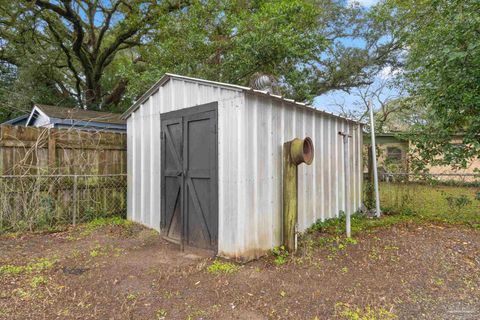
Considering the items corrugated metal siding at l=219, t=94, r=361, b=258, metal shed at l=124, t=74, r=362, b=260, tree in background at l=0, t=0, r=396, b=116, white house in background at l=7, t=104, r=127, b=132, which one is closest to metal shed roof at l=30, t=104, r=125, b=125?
white house in background at l=7, t=104, r=127, b=132

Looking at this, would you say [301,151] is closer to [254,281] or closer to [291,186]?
[291,186]

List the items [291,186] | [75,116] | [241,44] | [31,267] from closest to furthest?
1. [31,267]
2. [291,186]
3. [241,44]
4. [75,116]

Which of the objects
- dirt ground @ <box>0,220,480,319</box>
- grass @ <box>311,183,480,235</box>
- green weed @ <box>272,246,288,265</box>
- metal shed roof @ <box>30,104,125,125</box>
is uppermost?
metal shed roof @ <box>30,104,125,125</box>

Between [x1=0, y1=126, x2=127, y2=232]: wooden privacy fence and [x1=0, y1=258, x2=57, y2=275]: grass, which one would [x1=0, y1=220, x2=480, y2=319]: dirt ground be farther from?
[x1=0, y1=126, x2=127, y2=232]: wooden privacy fence

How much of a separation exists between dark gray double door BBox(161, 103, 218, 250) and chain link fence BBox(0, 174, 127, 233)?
203 cm

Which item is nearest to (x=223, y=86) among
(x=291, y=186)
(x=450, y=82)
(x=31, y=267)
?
(x=291, y=186)

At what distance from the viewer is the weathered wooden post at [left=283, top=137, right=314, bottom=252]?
13.9 ft

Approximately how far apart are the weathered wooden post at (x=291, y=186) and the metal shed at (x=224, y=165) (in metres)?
0.16

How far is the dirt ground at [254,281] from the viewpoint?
287 cm

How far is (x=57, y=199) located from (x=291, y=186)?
4.58 m

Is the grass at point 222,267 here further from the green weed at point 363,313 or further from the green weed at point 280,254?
the green weed at point 363,313

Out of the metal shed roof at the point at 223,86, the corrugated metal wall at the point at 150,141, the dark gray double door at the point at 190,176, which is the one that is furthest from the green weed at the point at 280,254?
the corrugated metal wall at the point at 150,141

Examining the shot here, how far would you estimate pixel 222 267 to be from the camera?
3.82m

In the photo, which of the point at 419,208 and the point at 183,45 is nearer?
the point at 419,208
